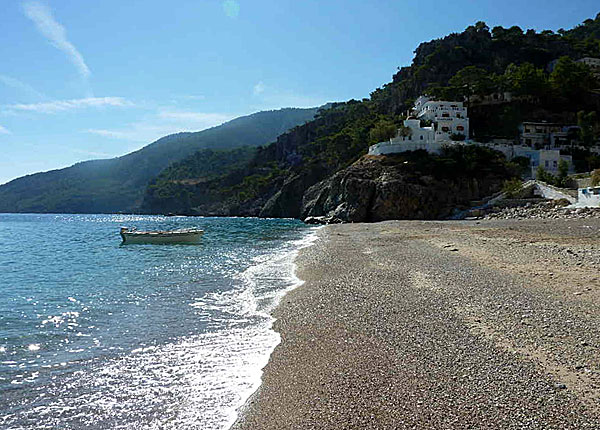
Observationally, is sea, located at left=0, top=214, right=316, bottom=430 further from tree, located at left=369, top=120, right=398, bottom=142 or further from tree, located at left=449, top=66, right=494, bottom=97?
tree, located at left=449, top=66, right=494, bottom=97

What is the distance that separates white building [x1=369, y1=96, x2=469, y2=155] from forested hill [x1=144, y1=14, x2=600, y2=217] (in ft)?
16.4

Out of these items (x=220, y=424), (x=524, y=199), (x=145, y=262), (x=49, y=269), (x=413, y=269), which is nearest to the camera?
(x=220, y=424)

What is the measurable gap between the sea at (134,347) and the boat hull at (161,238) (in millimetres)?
19061

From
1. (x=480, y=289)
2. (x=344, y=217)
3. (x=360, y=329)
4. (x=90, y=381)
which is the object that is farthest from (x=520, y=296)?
(x=344, y=217)

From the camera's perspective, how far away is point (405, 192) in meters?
64.3

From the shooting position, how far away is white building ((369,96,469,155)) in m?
75.1

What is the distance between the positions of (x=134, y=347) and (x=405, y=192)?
194 ft

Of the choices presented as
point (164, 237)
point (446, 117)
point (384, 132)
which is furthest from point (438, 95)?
point (164, 237)

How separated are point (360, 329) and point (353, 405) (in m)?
3.66

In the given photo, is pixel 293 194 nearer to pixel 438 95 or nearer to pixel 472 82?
pixel 438 95

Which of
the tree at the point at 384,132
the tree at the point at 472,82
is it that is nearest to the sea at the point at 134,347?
the tree at the point at 384,132

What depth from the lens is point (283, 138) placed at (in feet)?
510

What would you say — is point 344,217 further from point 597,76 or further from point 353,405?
point 597,76

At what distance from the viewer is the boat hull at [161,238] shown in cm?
3881
